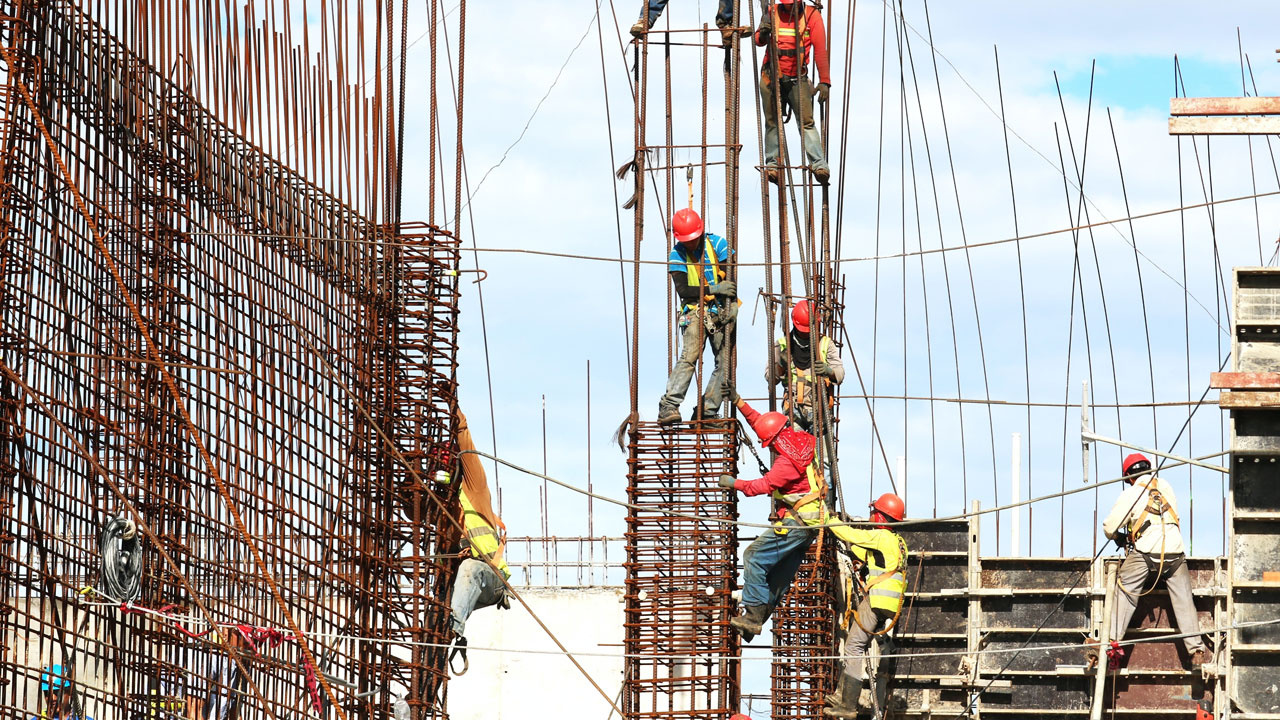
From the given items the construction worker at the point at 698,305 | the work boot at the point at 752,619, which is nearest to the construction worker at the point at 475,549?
the construction worker at the point at 698,305

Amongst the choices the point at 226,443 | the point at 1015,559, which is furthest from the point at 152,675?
the point at 1015,559

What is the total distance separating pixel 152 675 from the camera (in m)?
15.3

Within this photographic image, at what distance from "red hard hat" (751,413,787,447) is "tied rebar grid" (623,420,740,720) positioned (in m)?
0.98

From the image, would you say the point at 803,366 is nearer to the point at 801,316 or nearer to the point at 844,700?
the point at 801,316

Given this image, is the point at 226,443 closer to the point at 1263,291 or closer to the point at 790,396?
the point at 790,396

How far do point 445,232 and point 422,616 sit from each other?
13.5 ft

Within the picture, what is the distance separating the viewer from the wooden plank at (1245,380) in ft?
42.6

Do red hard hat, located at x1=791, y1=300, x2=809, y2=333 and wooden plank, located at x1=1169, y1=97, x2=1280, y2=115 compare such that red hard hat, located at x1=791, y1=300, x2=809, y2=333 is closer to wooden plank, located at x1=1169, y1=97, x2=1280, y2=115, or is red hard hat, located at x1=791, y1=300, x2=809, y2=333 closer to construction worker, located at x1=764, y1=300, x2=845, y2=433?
construction worker, located at x1=764, y1=300, x2=845, y2=433

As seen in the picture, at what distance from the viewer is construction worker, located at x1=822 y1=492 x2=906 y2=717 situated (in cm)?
1741

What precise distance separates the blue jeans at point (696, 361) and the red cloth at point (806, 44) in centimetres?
328

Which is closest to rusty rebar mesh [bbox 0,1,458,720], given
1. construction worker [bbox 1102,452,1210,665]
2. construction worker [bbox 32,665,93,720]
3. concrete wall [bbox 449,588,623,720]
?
construction worker [bbox 32,665,93,720]

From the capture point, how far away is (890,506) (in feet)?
58.9

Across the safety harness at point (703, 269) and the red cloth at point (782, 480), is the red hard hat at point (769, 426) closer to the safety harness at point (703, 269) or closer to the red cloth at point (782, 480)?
the red cloth at point (782, 480)

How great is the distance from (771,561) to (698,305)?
8.92ft
